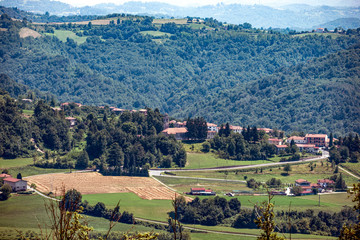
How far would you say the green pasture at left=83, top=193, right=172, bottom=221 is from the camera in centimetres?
7075

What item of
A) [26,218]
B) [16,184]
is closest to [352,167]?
[16,184]

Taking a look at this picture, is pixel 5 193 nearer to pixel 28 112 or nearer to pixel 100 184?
pixel 100 184

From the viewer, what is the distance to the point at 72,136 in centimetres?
10488

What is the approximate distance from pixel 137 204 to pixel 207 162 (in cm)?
2732

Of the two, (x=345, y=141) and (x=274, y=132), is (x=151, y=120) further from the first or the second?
(x=345, y=141)

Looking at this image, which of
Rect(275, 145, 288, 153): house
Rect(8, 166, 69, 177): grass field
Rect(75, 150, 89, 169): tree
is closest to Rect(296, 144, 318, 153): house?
Rect(275, 145, 288, 153): house

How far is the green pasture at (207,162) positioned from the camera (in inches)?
3868

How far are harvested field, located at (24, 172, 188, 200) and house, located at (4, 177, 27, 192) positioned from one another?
6.41 feet

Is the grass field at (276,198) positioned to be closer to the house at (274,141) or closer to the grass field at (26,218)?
the grass field at (26,218)

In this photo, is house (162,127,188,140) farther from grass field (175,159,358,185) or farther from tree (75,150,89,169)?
tree (75,150,89,169)

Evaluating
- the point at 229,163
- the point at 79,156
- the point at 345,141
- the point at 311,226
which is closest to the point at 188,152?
the point at 229,163

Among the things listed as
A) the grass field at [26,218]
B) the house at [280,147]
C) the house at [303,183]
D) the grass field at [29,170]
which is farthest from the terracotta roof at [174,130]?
the grass field at [26,218]

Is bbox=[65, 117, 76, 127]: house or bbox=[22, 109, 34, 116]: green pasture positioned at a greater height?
bbox=[22, 109, 34, 116]: green pasture

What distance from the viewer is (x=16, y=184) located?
76438mm
